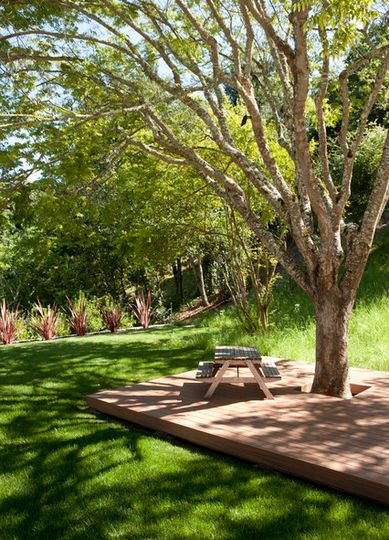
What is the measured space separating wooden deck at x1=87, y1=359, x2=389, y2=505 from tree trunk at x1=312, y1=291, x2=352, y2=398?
0.69ft

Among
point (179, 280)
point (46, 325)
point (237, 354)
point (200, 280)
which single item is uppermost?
point (179, 280)

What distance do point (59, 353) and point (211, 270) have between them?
37.4ft

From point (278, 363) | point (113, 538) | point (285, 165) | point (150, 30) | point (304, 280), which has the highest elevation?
point (150, 30)

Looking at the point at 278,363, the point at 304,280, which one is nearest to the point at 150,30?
the point at 304,280

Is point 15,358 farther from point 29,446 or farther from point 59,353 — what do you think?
point 29,446

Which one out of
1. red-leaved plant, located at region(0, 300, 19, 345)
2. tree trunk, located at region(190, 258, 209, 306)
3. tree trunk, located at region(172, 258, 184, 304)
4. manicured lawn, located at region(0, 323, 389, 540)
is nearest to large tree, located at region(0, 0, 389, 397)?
manicured lawn, located at region(0, 323, 389, 540)

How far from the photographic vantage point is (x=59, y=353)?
28.9ft

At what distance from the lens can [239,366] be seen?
5070 mm

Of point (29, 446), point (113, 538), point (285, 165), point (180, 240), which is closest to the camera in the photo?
point (113, 538)

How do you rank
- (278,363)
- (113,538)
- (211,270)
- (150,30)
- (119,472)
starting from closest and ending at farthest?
(113,538), (119,472), (278,363), (150,30), (211,270)

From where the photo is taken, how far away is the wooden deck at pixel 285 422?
3.35 m

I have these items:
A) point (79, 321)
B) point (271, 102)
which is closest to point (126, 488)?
point (271, 102)

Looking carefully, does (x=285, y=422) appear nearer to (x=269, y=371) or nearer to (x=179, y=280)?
(x=269, y=371)

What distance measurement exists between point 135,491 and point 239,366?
193cm
